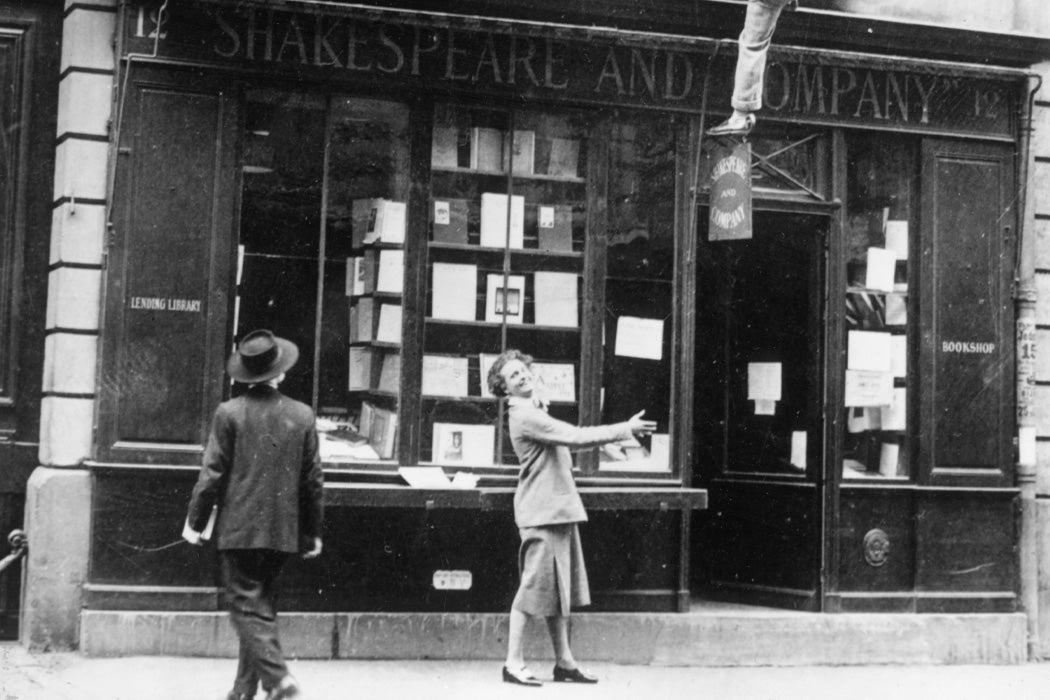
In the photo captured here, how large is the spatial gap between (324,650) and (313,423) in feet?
6.77

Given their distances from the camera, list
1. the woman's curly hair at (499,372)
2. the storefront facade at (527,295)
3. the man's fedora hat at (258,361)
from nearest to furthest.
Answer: the man's fedora hat at (258,361)
the woman's curly hair at (499,372)
the storefront facade at (527,295)

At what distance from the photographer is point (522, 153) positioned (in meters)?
9.52

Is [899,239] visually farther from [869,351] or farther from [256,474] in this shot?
[256,474]

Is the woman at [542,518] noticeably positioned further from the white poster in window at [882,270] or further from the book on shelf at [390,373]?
the white poster in window at [882,270]

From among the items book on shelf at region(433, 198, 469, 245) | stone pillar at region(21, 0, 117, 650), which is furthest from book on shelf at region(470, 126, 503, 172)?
stone pillar at region(21, 0, 117, 650)

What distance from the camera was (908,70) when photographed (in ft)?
32.6

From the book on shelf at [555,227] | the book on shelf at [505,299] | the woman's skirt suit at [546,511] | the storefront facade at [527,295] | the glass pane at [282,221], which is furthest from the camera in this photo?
the book on shelf at [555,227]

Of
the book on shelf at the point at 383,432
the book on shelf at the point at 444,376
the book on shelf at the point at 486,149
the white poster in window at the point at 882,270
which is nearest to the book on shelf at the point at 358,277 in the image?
the book on shelf at the point at 444,376

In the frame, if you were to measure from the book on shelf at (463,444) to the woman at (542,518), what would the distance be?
0.95 m

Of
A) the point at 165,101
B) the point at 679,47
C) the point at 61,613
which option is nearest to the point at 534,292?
the point at 679,47

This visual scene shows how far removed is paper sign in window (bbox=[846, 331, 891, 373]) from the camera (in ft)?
32.9

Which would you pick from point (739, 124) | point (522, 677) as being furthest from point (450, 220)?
point (522, 677)

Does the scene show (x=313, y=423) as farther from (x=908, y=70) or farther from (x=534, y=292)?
(x=908, y=70)

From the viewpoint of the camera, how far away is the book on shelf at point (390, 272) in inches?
364
